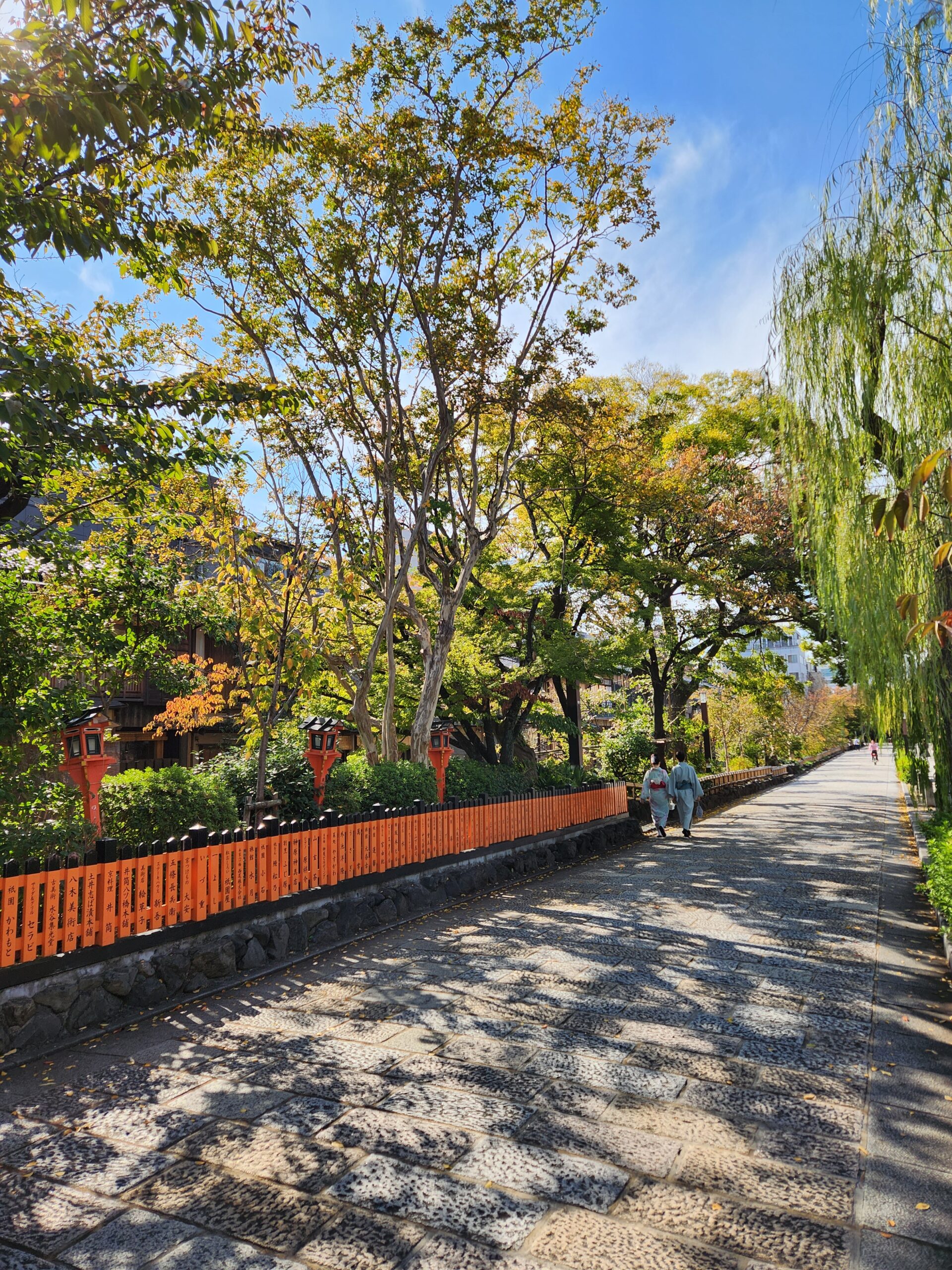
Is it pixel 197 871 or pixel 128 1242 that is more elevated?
pixel 197 871

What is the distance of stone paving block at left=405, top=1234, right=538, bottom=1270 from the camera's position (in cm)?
287

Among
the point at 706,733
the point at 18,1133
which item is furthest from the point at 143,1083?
the point at 706,733

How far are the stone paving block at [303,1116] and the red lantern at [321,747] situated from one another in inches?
264

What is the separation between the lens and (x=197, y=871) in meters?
6.62

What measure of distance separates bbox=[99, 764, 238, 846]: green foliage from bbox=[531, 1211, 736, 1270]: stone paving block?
678 cm

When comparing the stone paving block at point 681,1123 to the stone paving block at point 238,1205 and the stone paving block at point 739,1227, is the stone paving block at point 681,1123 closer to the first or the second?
the stone paving block at point 739,1227

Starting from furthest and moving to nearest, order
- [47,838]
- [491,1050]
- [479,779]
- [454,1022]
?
[479,779] → [47,838] → [454,1022] → [491,1050]

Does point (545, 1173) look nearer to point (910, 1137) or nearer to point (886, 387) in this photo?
point (910, 1137)

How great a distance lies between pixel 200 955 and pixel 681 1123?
165 inches

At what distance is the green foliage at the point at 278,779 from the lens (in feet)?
36.6

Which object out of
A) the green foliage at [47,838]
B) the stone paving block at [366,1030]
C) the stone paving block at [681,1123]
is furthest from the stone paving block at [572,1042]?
the green foliage at [47,838]

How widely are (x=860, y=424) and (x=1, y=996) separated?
340 inches

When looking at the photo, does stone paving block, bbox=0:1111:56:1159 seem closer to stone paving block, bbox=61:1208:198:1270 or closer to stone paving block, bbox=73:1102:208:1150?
stone paving block, bbox=73:1102:208:1150

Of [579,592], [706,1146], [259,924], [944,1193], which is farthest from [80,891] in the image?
[579,592]
